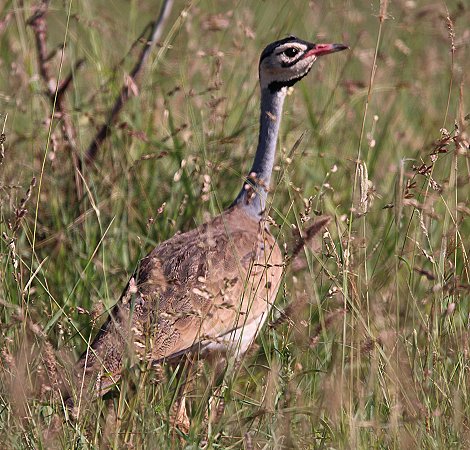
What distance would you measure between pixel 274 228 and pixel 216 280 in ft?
2.70

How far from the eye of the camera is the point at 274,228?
4184 mm

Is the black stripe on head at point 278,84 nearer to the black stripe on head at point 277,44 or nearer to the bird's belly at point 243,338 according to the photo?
the black stripe on head at point 277,44

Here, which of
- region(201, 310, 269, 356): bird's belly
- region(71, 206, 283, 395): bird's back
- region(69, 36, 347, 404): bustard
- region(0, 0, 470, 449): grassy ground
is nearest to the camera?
region(0, 0, 470, 449): grassy ground

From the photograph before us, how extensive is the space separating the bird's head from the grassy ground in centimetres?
21

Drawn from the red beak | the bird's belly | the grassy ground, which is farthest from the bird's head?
the bird's belly

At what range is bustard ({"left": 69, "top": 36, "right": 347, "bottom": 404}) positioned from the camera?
286 centimetres

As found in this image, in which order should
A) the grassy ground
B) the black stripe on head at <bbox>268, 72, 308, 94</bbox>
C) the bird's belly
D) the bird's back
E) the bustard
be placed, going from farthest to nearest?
the black stripe on head at <bbox>268, 72, 308, 94</bbox> < the bird's belly < the bird's back < the bustard < the grassy ground

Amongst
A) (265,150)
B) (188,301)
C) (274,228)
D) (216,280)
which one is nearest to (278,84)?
(265,150)

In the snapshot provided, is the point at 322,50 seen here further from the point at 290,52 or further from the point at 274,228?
the point at 274,228

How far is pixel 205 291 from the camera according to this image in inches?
102

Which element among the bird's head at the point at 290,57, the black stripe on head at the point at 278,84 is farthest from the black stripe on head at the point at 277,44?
the black stripe on head at the point at 278,84

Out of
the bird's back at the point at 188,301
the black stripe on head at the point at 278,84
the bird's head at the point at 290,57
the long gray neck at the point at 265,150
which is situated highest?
the bird's head at the point at 290,57

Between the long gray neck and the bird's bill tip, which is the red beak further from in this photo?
the long gray neck

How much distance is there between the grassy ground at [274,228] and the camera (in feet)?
8.59
